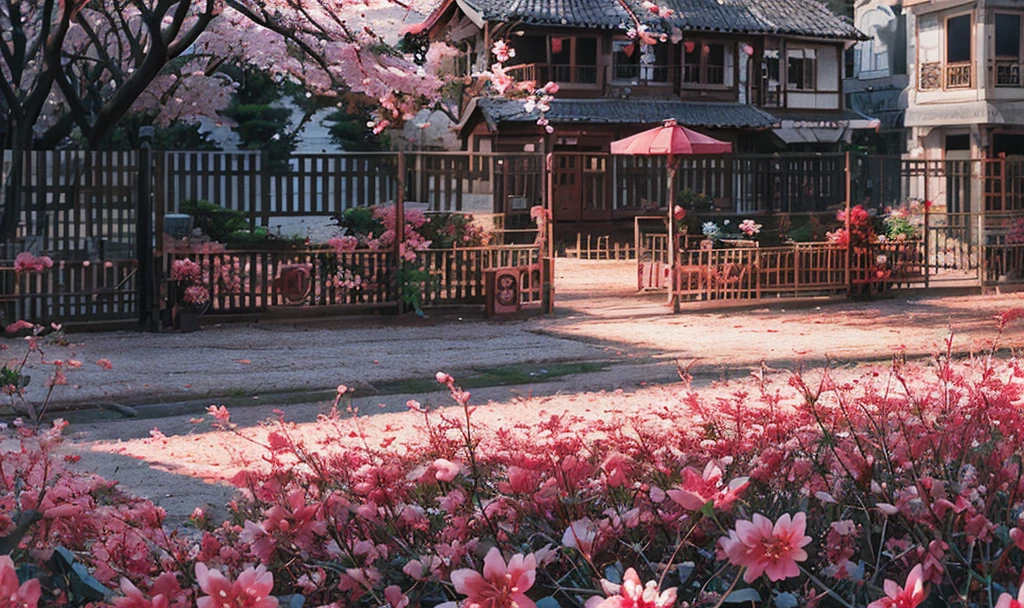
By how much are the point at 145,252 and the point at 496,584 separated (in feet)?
46.3

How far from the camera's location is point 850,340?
15.8m

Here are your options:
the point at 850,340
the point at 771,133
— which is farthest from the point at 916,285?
the point at 771,133

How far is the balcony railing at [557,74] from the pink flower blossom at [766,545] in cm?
3414

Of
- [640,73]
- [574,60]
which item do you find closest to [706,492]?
[574,60]

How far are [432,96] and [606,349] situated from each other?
62.1ft

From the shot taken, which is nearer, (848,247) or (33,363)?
(33,363)

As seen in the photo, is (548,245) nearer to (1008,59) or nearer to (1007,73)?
(1008,59)

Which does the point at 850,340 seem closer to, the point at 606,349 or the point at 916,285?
the point at 606,349

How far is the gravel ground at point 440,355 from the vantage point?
980 cm

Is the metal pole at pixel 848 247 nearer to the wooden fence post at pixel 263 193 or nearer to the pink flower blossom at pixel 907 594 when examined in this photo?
the wooden fence post at pixel 263 193

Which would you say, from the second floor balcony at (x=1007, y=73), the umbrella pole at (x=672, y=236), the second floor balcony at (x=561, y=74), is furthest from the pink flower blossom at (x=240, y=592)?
the second floor balcony at (x=1007, y=73)

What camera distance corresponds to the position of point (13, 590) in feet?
9.34

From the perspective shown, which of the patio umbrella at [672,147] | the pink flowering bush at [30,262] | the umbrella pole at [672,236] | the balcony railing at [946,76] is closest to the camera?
the pink flowering bush at [30,262]

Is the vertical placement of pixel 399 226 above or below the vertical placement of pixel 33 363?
above
